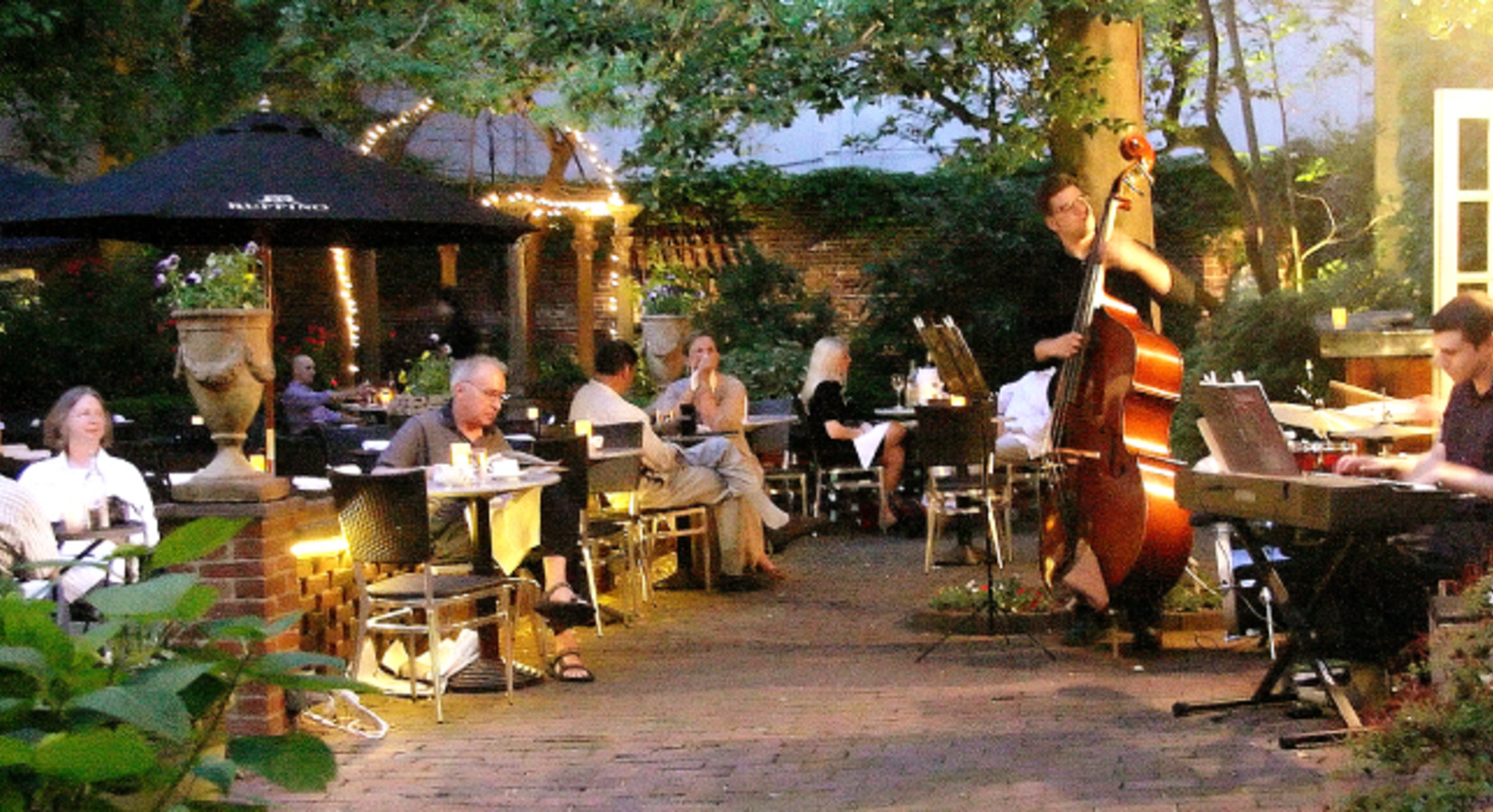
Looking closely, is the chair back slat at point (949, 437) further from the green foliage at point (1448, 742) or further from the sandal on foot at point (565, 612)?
the green foliage at point (1448, 742)

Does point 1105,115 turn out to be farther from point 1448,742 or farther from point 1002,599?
point 1448,742

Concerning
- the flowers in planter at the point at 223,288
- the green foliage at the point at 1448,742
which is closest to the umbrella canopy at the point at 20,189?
the flowers in planter at the point at 223,288

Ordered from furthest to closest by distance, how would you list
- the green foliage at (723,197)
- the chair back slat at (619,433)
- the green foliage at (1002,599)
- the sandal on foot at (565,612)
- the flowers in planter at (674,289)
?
the green foliage at (723,197), the flowers in planter at (674,289), the chair back slat at (619,433), the green foliage at (1002,599), the sandal on foot at (565,612)

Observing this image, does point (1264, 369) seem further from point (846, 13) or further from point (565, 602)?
point (565, 602)

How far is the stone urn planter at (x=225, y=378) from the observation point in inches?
245

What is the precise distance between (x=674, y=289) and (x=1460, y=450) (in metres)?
12.2

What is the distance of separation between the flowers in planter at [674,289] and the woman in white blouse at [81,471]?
32.9ft

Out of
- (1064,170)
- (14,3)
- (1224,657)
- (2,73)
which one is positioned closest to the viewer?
(1224,657)

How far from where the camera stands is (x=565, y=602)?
294 inches

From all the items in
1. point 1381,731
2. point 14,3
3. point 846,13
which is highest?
point 14,3

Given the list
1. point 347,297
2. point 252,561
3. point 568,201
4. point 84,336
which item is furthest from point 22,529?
point 347,297

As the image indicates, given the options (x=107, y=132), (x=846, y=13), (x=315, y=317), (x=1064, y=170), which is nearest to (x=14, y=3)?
(x=107, y=132)

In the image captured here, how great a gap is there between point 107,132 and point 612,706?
9.97 metres

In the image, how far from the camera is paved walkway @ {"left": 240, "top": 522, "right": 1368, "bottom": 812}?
514 centimetres
